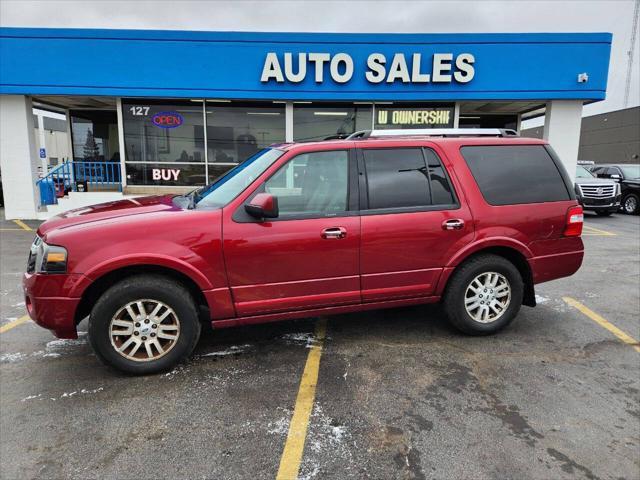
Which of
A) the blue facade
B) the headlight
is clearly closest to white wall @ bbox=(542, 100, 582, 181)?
the blue facade

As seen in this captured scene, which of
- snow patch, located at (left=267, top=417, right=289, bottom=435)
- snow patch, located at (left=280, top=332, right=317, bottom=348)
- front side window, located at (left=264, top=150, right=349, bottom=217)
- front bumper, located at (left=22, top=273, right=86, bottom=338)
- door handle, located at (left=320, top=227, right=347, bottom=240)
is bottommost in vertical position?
snow patch, located at (left=267, top=417, right=289, bottom=435)

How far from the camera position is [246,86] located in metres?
11.9

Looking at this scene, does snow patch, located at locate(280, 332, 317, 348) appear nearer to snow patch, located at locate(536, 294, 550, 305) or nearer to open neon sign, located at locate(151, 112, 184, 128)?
snow patch, located at locate(536, 294, 550, 305)

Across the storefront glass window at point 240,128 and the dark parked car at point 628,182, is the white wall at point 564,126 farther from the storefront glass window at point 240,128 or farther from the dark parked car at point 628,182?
the storefront glass window at point 240,128

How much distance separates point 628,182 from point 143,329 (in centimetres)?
1833

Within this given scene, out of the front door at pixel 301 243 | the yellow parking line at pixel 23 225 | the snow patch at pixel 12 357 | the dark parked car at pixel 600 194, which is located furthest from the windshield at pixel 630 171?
the yellow parking line at pixel 23 225

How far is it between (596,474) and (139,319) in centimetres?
316

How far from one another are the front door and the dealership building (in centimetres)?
795

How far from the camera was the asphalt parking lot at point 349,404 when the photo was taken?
2590 mm

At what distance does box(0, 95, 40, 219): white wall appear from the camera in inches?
474

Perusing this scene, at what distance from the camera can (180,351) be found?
356 cm

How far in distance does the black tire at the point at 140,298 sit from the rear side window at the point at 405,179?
1771 mm

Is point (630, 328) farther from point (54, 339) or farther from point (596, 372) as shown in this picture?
point (54, 339)

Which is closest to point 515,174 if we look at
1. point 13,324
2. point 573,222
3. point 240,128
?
point 573,222
